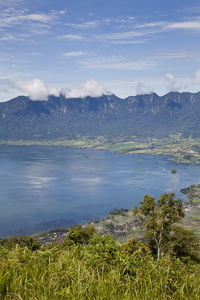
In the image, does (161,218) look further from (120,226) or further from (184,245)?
(120,226)

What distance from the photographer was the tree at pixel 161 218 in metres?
21.2

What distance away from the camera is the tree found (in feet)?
69.6

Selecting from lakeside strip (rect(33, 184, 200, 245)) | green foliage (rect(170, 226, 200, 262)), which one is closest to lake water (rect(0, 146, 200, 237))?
lakeside strip (rect(33, 184, 200, 245))

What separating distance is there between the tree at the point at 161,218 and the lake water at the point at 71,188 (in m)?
37.9

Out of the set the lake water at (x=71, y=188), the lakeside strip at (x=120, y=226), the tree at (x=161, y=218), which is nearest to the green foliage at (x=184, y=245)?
the tree at (x=161, y=218)

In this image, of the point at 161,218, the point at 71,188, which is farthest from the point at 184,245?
the point at 71,188

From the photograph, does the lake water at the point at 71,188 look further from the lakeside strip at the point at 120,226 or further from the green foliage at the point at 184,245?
the green foliage at the point at 184,245

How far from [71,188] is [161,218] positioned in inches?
A: 2854

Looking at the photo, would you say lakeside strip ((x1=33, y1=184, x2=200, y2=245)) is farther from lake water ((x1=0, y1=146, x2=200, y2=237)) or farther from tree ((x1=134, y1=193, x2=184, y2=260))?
tree ((x1=134, y1=193, x2=184, y2=260))

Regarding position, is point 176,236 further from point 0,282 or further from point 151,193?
point 151,193

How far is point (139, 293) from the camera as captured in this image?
13.1ft

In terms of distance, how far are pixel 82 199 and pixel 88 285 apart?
2984 inches

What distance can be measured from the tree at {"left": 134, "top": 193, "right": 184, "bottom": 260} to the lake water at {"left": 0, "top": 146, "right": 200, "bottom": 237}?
124ft

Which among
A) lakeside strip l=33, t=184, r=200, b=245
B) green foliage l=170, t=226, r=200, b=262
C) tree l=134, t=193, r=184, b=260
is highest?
tree l=134, t=193, r=184, b=260
